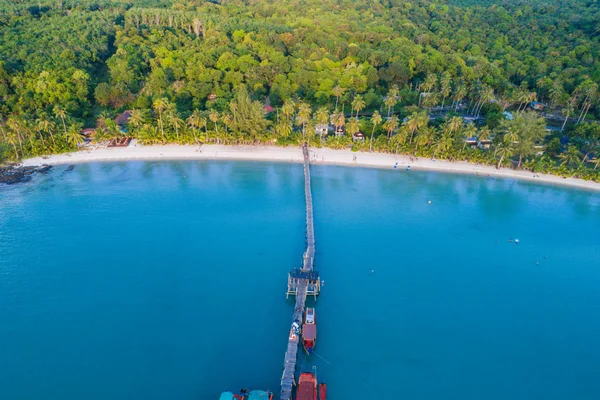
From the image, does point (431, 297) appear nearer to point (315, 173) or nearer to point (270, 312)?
point (270, 312)

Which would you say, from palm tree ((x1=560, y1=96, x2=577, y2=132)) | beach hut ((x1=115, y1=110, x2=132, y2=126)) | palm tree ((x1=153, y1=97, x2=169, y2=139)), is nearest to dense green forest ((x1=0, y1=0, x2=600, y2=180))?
palm tree ((x1=560, y1=96, x2=577, y2=132))

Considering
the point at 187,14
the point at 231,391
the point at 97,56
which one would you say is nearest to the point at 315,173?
the point at 231,391

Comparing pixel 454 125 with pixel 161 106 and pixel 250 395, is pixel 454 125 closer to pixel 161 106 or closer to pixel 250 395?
pixel 161 106

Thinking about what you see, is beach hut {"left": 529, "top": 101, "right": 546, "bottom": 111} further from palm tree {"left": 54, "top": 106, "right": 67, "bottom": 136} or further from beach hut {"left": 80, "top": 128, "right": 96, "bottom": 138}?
palm tree {"left": 54, "top": 106, "right": 67, "bottom": 136}

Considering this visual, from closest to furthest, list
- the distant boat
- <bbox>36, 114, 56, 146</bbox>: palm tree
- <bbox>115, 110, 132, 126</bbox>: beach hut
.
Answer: the distant boat < <bbox>36, 114, 56, 146</bbox>: palm tree < <bbox>115, 110, 132, 126</bbox>: beach hut

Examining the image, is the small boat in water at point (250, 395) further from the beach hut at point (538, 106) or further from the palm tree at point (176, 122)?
the beach hut at point (538, 106)

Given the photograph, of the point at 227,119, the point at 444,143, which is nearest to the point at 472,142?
the point at 444,143
